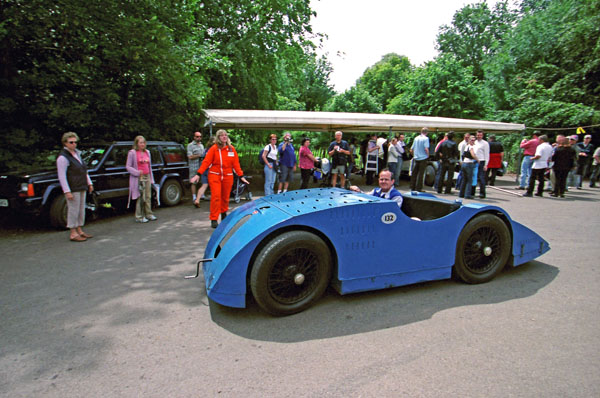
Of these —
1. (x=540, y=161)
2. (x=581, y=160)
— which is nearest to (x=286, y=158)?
(x=540, y=161)

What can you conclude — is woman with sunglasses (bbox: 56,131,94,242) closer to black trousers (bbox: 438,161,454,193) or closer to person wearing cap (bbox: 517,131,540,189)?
black trousers (bbox: 438,161,454,193)

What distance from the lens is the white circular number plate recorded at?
3.27 metres

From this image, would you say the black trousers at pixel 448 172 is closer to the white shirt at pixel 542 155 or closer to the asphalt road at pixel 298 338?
the white shirt at pixel 542 155

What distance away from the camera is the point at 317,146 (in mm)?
28000

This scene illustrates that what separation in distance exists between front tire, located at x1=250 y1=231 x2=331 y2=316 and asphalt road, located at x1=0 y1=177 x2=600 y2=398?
0.16 meters

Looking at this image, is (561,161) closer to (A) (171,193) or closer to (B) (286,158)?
(B) (286,158)

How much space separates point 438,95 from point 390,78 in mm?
22590

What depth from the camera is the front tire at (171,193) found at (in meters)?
8.76

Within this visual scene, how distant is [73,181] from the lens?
18.6 ft

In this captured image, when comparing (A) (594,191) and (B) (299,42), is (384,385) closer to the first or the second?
(A) (594,191)

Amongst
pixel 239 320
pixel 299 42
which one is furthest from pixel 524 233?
pixel 299 42

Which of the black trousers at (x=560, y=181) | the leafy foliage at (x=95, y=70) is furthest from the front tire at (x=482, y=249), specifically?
the leafy foliage at (x=95, y=70)

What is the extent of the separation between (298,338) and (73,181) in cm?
497

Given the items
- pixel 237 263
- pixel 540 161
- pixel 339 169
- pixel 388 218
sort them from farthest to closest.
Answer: pixel 339 169, pixel 540 161, pixel 388 218, pixel 237 263
